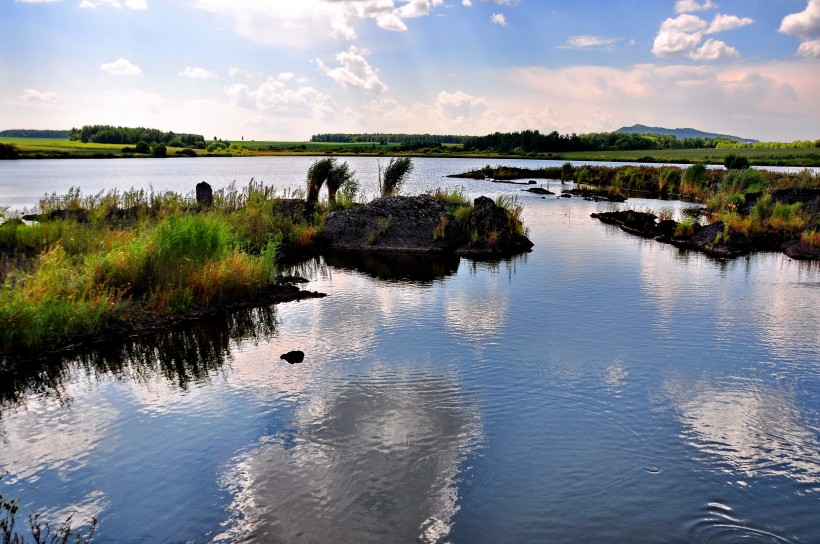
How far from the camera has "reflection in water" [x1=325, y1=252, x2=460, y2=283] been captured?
20.4 metres

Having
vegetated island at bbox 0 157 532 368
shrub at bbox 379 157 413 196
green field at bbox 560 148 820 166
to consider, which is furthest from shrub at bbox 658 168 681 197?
green field at bbox 560 148 820 166

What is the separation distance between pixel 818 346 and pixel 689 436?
6.34 m

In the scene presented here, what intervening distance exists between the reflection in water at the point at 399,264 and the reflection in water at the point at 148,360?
692 cm

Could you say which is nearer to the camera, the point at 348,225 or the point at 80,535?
the point at 80,535

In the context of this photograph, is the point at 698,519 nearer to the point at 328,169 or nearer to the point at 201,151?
the point at 328,169

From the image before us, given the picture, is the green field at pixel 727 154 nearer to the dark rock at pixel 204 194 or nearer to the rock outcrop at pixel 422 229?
the rock outcrop at pixel 422 229

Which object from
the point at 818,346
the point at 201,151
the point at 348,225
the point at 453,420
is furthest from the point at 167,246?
the point at 201,151

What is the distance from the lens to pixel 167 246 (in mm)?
15062

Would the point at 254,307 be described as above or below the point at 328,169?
below

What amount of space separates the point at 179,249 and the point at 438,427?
31.6 feet

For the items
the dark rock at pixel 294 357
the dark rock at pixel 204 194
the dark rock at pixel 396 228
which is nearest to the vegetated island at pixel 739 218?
the dark rock at pixel 396 228

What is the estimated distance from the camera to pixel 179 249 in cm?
1548

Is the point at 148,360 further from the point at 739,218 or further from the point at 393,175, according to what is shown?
the point at 739,218

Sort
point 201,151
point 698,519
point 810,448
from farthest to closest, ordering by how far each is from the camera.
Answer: point 201,151 < point 810,448 < point 698,519
